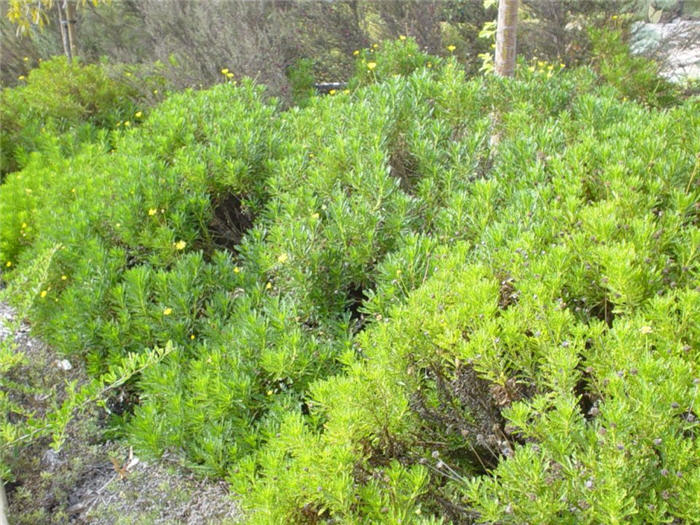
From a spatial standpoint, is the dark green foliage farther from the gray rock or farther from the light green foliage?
the light green foliage

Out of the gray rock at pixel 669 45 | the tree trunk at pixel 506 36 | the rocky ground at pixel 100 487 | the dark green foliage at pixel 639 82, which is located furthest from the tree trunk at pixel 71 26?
the gray rock at pixel 669 45

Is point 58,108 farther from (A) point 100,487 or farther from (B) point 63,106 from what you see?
(A) point 100,487

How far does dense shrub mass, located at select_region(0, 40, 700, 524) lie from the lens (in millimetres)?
1713

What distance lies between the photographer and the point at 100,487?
301cm

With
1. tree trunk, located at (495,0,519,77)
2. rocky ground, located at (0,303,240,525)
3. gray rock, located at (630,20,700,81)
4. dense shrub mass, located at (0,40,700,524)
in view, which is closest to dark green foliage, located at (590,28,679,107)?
dense shrub mass, located at (0,40,700,524)

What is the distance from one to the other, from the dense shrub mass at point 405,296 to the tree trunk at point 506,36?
1.77ft

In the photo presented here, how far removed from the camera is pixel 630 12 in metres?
8.03

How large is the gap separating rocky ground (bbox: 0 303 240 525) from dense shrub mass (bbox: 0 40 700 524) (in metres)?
0.20

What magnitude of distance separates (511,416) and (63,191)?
3.85 m

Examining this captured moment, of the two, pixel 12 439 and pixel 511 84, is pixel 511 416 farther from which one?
pixel 511 84

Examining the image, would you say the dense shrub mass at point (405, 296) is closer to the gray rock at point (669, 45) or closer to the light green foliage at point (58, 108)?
the light green foliage at point (58, 108)

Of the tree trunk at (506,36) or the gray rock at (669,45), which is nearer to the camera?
the tree trunk at (506,36)

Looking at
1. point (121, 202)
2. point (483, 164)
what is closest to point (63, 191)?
point (121, 202)

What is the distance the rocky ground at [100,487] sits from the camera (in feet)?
9.11
